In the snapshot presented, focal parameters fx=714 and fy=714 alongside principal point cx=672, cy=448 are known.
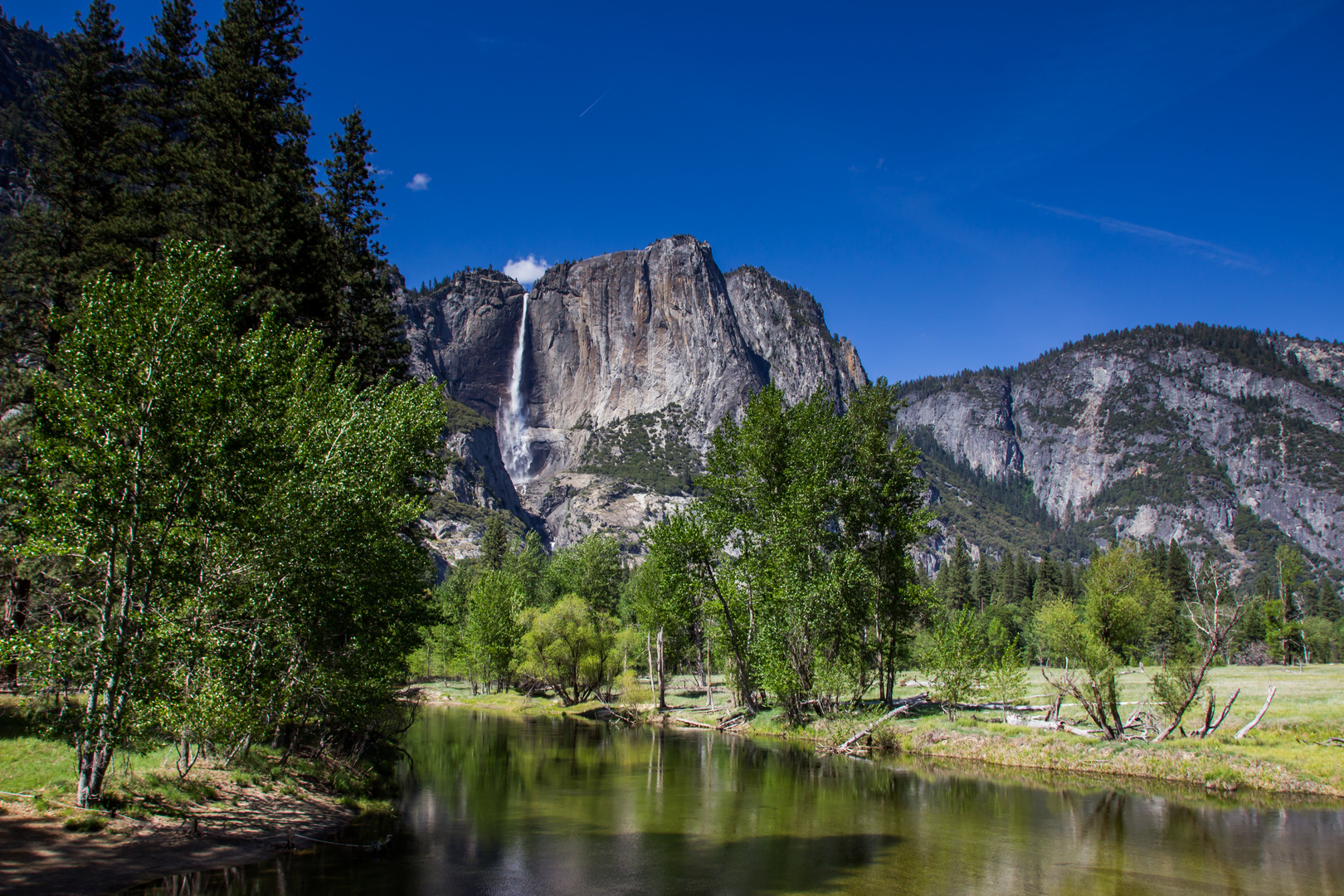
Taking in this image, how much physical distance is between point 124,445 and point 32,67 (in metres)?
154

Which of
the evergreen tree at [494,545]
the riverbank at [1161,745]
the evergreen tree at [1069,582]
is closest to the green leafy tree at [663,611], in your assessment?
→ the riverbank at [1161,745]

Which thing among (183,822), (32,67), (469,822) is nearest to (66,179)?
(183,822)

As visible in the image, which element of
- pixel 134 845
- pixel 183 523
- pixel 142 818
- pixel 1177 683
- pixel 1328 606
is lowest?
pixel 134 845

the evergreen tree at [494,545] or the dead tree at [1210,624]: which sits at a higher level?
the evergreen tree at [494,545]

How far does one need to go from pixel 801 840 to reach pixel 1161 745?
56.3 feet

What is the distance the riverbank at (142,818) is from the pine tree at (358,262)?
60.1ft

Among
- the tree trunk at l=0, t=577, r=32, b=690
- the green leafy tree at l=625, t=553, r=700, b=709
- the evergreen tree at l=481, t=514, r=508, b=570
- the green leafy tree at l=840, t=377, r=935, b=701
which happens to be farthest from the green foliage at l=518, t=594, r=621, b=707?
the evergreen tree at l=481, t=514, r=508, b=570

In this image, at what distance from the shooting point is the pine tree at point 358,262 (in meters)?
32.6

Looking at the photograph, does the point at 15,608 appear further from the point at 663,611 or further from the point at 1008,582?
the point at 1008,582

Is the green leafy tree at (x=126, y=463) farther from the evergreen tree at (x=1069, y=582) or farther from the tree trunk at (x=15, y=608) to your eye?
the evergreen tree at (x=1069, y=582)

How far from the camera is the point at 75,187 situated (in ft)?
86.1

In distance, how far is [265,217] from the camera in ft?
87.2

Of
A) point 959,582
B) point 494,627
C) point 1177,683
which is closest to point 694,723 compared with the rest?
point 494,627

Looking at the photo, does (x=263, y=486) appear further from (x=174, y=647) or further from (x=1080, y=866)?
(x=1080, y=866)
